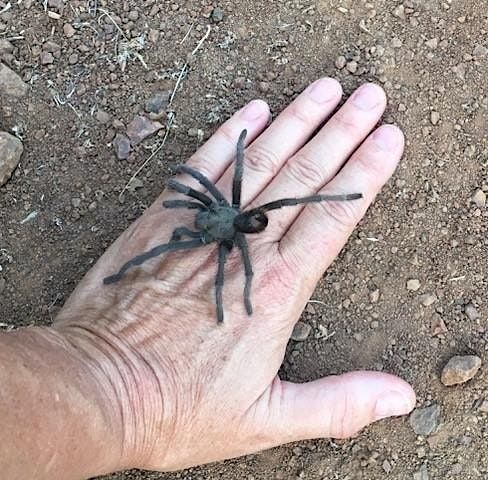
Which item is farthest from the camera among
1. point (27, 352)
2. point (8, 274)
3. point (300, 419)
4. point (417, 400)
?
point (8, 274)

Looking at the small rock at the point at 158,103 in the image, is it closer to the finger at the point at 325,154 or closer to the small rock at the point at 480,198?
the finger at the point at 325,154

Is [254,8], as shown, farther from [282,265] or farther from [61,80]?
[282,265]

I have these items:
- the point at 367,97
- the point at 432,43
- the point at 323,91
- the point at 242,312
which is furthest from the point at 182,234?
the point at 432,43

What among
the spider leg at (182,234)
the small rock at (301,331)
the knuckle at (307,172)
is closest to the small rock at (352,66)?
the knuckle at (307,172)

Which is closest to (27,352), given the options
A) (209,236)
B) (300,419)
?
(209,236)

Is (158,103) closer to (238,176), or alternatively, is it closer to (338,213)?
(238,176)

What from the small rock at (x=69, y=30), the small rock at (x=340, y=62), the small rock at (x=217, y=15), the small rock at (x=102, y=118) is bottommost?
the small rock at (x=340, y=62)
